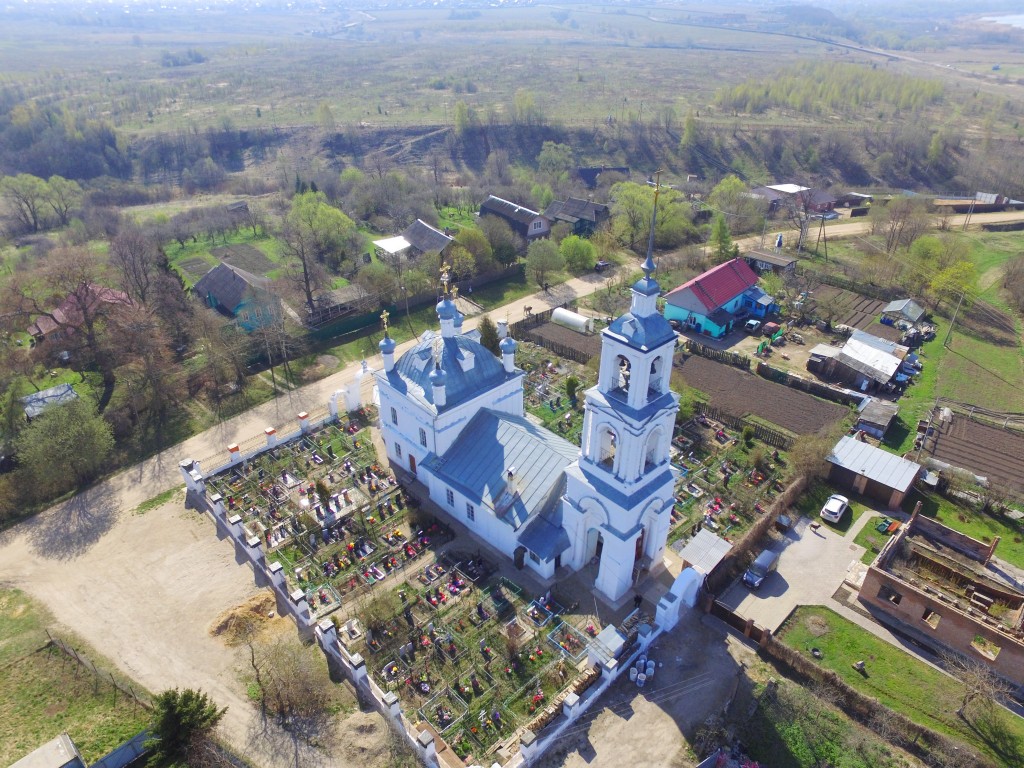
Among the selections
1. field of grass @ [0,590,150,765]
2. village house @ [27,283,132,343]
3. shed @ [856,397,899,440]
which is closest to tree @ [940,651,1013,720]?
shed @ [856,397,899,440]

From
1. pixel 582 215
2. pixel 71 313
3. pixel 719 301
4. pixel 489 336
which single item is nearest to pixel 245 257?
pixel 71 313

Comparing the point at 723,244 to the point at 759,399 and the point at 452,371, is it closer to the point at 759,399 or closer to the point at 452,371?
Result: the point at 759,399

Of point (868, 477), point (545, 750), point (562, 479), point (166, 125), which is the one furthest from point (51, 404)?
point (166, 125)

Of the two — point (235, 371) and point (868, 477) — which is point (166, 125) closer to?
point (235, 371)

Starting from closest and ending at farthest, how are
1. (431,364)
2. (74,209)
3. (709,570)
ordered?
1. (709,570)
2. (431,364)
3. (74,209)

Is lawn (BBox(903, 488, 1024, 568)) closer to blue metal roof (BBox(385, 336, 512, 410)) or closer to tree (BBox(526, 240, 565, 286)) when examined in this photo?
blue metal roof (BBox(385, 336, 512, 410))

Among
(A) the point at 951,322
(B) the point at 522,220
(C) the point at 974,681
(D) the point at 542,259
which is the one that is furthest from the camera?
(B) the point at 522,220

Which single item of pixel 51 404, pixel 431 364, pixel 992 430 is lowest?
pixel 992 430
